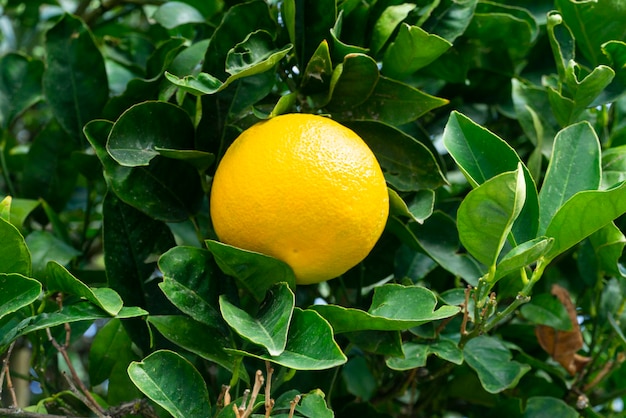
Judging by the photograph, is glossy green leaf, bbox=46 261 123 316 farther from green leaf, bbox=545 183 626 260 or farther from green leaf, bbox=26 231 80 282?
green leaf, bbox=545 183 626 260

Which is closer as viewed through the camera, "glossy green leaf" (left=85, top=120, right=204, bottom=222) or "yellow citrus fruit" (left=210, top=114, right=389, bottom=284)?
"yellow citrus fruit" (left=210, top=114, right=389, bottom=284)

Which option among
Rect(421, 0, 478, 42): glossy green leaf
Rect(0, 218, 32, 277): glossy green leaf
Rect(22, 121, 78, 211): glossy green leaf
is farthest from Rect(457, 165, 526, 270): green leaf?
Rect(22, 121, 78, 211): glossy green leaf

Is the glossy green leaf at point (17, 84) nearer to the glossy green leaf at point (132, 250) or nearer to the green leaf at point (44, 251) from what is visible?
A: the green leaf at point (44, 251)

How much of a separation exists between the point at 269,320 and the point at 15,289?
0.26m

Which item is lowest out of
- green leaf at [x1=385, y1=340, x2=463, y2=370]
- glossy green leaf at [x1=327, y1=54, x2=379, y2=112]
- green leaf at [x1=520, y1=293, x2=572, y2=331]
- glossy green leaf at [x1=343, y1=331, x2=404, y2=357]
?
green leaf at [x1=520, y1=293, x2=572, y2=331]

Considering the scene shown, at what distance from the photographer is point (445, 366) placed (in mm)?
1002

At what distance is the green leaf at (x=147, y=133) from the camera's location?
0.78 m

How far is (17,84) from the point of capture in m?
1.24

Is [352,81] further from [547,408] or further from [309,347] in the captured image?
[547,408]

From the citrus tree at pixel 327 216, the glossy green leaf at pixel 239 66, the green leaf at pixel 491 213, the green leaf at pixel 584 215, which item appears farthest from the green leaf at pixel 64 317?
the green leaf at pixel 584 215

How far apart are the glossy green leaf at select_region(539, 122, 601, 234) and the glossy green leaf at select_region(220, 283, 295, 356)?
0.99 ft

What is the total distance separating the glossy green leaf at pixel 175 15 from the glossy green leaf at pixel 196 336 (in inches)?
19.7

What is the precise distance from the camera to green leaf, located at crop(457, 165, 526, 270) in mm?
664

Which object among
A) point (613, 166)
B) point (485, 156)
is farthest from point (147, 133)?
point (613, 166)
